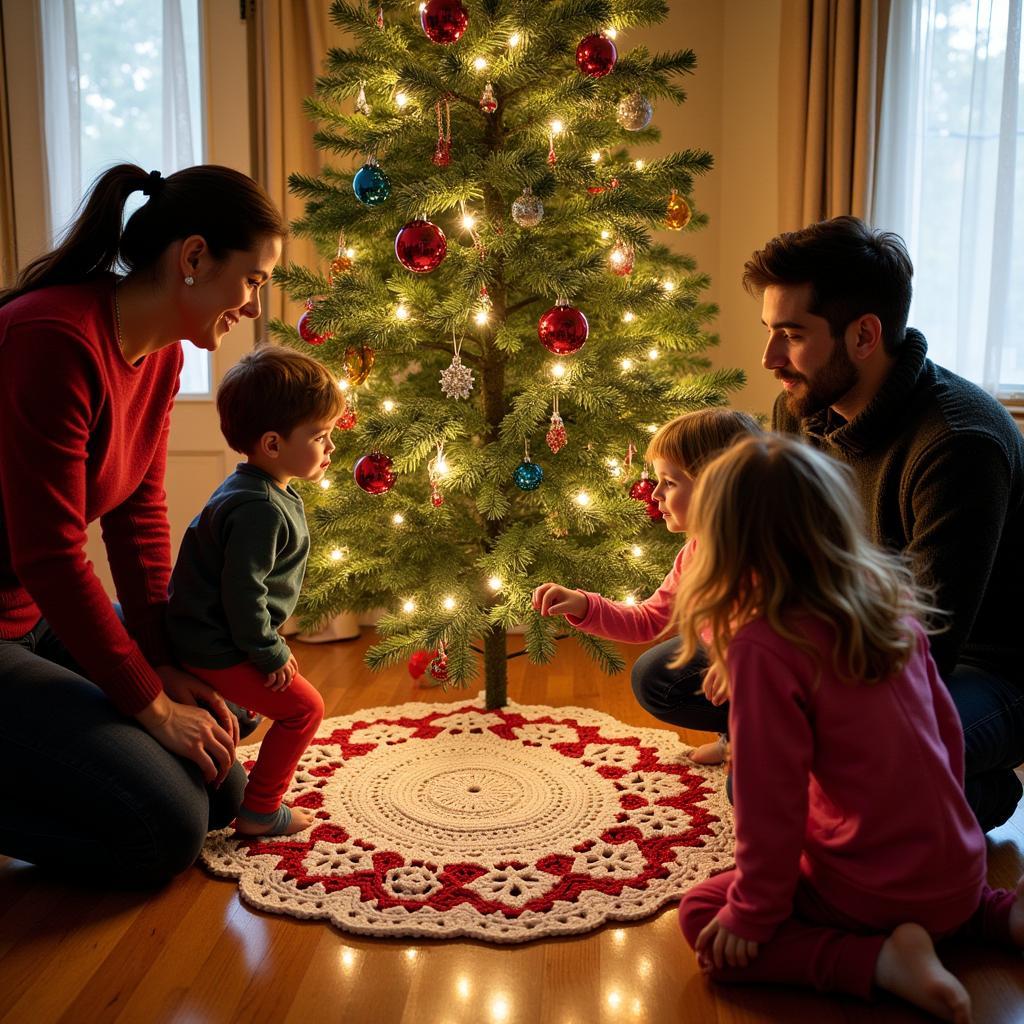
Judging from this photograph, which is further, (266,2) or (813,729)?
(266,2)

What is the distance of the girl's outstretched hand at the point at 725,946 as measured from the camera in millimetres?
1457

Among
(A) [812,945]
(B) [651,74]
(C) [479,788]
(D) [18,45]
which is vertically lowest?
(C) [479,788]

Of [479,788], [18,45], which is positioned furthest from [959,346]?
[18,45]

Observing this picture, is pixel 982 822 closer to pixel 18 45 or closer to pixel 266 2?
pixel 266 2

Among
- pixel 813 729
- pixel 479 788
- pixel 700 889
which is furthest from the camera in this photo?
pixel 479 788

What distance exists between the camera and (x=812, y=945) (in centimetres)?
145

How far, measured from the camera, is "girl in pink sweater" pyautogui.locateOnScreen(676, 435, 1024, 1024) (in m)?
1.39

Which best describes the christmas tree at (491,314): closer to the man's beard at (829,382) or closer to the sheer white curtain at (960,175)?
the man's beard at (829,382)

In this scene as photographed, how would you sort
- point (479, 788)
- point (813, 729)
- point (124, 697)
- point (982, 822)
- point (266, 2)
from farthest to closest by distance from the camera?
point (266, 2)
point (479, 788)
point (982, 822)
point (124, 697)
point (813, 729)

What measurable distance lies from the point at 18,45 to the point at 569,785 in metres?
2.98

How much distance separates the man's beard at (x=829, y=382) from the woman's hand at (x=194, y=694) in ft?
4.01

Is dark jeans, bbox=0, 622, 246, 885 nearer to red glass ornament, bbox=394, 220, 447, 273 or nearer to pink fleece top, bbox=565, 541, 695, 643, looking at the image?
pink fleece top, bbox=565, 541, 695, 643

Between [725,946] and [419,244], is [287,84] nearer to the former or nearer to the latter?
[419,244]

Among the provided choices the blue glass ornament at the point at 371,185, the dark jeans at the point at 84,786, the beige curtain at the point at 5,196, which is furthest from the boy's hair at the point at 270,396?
the beige curtain at the point at 5,196
